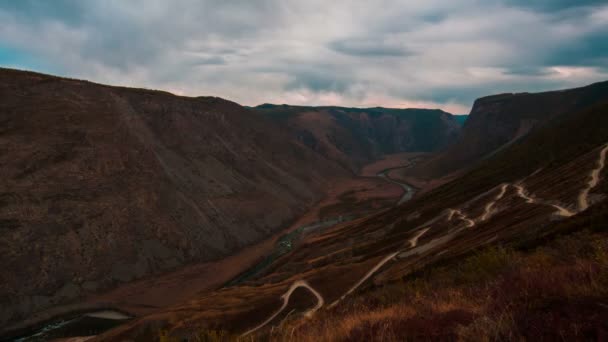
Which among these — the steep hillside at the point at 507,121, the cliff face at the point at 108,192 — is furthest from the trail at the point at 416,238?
the steep hillside at the point at 507,121

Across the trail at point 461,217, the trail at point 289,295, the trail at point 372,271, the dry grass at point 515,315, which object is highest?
the dry grass at point 515,315

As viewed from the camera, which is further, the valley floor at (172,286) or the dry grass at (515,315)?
the valley floor at (172,286)

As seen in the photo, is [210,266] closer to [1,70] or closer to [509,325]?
[1,70]

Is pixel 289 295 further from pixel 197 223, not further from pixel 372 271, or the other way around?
pixel 197 223

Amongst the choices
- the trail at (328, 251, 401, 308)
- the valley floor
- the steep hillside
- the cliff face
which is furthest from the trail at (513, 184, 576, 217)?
the steep hillside

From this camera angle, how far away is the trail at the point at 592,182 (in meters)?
30.7

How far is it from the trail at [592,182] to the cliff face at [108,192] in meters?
57.5

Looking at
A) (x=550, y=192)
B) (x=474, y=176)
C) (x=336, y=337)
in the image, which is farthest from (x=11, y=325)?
(x=474, y=176)

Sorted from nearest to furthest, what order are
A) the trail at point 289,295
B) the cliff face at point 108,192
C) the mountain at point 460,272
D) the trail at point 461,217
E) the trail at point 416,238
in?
the mountain at point 460,272 → the trail at point 289,295 → the trail at point 461,217 → the trail at point 416,238 → the cliff face at point 108,192

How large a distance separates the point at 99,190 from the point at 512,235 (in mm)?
64162

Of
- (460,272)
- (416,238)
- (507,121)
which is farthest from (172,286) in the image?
(507,121)

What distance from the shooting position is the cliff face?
5281cm

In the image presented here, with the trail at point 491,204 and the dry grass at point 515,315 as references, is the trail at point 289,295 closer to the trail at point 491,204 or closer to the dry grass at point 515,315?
the trail at point 491,204

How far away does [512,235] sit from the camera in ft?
89.4
